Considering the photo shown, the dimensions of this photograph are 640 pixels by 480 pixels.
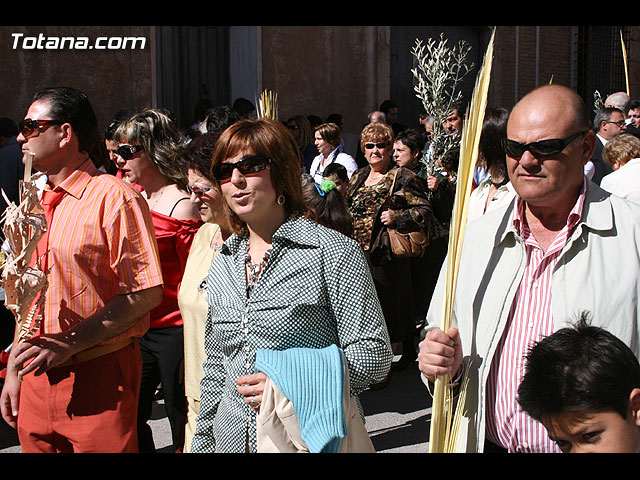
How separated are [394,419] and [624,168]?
2.55 m

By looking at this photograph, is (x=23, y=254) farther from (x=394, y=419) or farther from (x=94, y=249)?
(x=394, y=419)

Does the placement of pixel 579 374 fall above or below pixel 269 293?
below

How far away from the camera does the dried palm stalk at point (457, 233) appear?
2.19 m

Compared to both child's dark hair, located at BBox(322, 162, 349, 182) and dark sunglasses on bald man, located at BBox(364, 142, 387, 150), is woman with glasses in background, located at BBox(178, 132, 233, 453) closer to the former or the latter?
dark sunglasses on bald man, located at BBox(364, 142, 387, 150)

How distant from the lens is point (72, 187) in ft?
10.4

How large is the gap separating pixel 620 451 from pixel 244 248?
1461 mm

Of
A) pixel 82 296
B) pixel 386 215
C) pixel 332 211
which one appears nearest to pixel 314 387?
pixel 82 296

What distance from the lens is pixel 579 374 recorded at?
2016mm

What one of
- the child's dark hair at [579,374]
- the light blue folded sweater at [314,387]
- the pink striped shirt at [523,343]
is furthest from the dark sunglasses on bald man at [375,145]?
the child's dark hair at [579,374]

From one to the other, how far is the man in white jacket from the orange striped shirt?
1343 millimetres

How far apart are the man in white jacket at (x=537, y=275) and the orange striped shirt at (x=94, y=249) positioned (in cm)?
134

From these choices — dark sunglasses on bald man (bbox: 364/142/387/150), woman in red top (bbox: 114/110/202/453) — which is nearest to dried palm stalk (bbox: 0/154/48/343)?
woman in red top (bbox: 114/110/202/453)

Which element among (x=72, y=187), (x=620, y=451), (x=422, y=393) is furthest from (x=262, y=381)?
(x=422, y=393)
